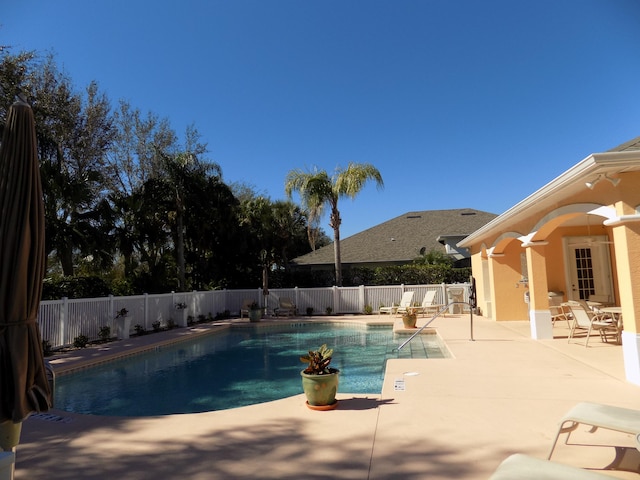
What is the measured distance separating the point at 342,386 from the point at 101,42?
13.9 m

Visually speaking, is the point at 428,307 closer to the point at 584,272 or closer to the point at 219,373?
the point at 584,272

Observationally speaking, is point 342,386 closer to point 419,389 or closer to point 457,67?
point 419,389

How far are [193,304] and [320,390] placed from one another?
1429cm

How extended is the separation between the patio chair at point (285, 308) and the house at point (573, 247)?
28.4 feet

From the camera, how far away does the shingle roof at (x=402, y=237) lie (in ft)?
80.8

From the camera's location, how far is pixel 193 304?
18312 mm

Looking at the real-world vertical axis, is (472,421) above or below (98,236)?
below

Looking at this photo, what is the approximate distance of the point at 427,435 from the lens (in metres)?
4.28

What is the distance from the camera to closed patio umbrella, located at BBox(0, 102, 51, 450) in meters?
2.87

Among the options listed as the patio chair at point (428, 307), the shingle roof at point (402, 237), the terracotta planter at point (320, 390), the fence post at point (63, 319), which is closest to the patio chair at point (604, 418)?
the terracotta planter at point (320, 390)

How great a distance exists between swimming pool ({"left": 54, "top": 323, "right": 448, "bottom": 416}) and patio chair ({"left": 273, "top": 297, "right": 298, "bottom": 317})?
16.0 ft

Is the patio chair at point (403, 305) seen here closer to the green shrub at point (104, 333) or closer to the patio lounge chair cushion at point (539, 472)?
the green shrub at point (104, 333)

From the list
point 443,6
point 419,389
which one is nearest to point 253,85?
point 443,6

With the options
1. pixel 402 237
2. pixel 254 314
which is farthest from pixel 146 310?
pixel 402 237
